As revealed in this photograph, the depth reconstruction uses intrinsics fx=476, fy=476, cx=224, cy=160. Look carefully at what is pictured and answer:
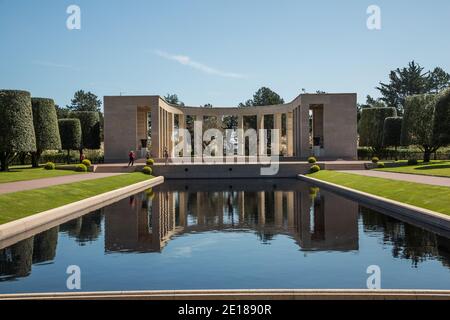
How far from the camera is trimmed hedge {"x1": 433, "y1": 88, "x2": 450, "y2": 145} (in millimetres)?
35344

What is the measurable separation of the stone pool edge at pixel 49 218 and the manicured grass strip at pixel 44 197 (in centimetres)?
45

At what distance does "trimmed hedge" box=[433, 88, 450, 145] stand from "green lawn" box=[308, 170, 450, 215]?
12.6 m

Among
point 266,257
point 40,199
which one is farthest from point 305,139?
point 266,257

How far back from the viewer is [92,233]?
13078 millimetres

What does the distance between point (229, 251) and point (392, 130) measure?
151 feet

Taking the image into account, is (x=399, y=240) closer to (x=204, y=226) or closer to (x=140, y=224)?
(x=204, y=226)

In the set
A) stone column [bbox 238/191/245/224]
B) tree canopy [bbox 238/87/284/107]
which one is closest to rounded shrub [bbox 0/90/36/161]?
stone column [bbox 238/191/245/224]

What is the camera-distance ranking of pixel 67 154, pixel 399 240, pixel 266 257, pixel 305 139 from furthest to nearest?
pixel 67 154 < pixel 305 139 < pixel 399 240 < pixel 266 257

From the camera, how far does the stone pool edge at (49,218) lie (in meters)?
11.9

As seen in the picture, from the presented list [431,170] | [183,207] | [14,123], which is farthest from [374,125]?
[183,207]

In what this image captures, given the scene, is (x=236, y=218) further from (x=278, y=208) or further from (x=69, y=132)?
(x=69, y=132)

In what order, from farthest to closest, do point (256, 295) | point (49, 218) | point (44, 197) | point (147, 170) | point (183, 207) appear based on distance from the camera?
1. point (147, 170)
2. point (183, 207)
3. point (44, 197)
4. point (49, 218)
5. point (256, 295)

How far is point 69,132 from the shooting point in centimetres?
5103
